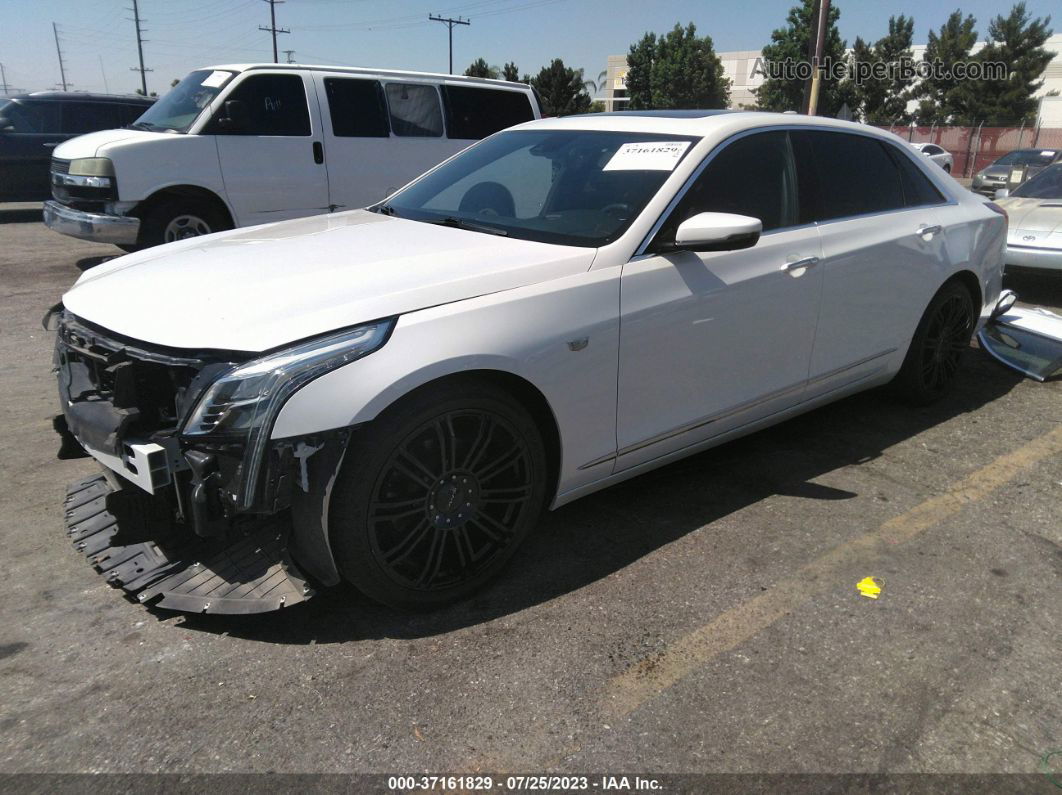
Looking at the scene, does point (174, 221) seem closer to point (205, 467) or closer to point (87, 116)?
point (205, 467)

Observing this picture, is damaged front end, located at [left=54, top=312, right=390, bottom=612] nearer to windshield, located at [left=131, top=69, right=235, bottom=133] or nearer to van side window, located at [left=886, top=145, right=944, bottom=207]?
van side window, located at [left=886, top=145, right=944, bottom=207]

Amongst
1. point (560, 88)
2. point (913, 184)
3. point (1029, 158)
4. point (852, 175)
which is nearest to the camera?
point (852, 175)

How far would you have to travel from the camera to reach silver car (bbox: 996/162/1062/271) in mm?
7719

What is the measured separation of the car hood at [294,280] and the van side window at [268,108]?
491 centimetres

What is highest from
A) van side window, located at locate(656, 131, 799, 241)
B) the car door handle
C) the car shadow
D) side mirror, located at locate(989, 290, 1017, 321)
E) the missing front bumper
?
van side window, located at locate(656, 131, 799, 241)

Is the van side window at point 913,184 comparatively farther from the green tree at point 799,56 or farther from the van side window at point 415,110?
the green tree at point 799,56

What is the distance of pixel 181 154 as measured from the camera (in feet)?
24.4

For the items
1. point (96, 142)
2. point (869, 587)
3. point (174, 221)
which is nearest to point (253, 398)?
point (869, 587)

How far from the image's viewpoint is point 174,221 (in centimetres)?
757

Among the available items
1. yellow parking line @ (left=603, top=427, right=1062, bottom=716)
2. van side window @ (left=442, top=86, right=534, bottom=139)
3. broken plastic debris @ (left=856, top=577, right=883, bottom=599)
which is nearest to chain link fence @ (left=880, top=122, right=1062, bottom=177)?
van side window @ (left=442, top=86, right=534, bottom=139)

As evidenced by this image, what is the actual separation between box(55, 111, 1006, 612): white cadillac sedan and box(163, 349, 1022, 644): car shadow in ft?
0.57

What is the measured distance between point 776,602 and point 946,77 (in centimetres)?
6132

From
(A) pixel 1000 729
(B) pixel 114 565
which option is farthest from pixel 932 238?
(B) pixel 114 565

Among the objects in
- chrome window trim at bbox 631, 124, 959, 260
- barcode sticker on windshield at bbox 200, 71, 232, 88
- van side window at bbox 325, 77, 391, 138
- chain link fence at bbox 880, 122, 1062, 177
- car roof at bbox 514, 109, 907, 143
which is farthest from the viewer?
chain link fence at bbox 880, 122, 1062, 177
